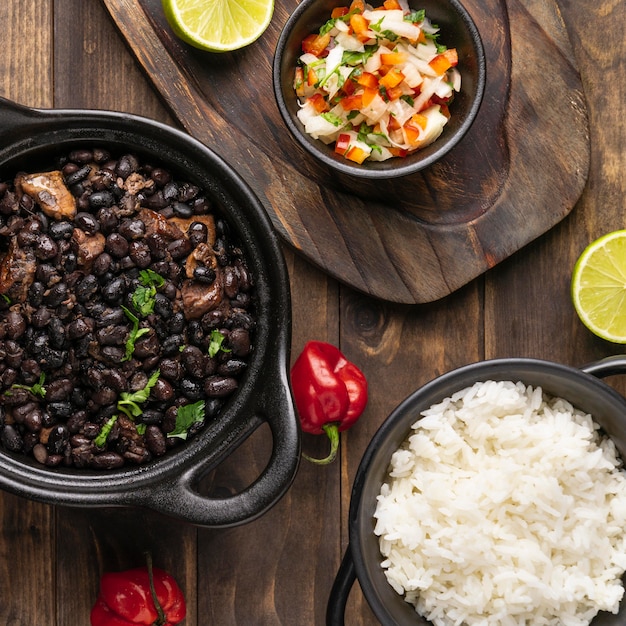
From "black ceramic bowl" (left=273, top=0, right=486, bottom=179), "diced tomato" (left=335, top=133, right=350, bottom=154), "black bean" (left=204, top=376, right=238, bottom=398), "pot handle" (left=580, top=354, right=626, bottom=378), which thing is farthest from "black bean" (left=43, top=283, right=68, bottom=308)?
"pot handle" (left=580, top=354, right=626, bottom=378)

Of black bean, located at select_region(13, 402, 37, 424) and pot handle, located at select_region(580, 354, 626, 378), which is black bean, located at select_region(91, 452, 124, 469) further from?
pot handle, located at select_region(580, 354, 626, 378)

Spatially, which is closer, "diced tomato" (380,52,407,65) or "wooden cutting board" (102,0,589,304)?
"diced tomato" (380,52,407,65)

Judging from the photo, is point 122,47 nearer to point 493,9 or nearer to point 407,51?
point 407,51

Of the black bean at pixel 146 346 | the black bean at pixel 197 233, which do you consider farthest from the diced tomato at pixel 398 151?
the black bean at pixel 146 346

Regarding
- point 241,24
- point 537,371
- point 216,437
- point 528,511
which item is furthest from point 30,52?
point 528,511

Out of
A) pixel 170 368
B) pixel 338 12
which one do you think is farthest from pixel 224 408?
pixel 338 12

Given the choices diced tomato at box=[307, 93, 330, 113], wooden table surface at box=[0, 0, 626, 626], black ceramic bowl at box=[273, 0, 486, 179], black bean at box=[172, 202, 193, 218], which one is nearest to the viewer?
black bean at box=[172, 202, 193, 218]
